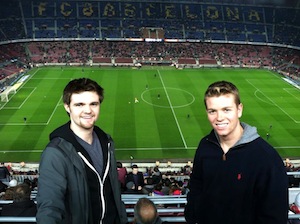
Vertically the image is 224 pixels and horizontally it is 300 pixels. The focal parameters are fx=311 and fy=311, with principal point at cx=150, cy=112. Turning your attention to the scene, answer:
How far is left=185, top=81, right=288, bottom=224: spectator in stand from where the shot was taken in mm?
3871

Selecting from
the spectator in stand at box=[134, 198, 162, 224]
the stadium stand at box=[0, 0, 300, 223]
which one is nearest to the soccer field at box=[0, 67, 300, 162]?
the stadium stand at box=[0, 0, 300, 223]

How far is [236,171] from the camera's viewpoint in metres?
4.12

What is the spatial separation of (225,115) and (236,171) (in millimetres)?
756

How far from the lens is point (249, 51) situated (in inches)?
3044

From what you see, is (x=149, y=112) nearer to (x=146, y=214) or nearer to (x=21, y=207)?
(x=21, y=207)

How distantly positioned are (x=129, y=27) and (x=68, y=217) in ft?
261

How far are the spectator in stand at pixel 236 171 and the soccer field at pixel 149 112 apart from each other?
25.2 m

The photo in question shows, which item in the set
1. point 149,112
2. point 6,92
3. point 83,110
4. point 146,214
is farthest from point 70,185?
point 6,92

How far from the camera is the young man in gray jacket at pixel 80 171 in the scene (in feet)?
13.3

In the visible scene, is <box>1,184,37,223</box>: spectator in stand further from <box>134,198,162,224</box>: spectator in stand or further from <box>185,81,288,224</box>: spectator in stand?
<box>185,81,288,224</box>: spectator in stand

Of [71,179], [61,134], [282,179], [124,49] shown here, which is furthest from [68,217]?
[124,49]

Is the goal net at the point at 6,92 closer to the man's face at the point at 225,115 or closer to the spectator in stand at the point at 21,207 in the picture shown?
the spectator in stand at the point at 21,207

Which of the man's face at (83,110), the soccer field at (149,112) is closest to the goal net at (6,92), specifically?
the soccer field at (149,112)

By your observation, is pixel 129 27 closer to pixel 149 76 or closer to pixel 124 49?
pixel 124 49
